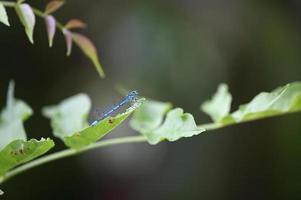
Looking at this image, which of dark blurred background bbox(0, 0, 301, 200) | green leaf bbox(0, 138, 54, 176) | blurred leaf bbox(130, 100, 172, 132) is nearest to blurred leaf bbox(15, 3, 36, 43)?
green leaf bbox(0, 138, 54, 176)

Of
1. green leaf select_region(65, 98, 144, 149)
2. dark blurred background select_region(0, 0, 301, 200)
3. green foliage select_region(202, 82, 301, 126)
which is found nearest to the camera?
green leaf select_region(65, 98, 144, 149)

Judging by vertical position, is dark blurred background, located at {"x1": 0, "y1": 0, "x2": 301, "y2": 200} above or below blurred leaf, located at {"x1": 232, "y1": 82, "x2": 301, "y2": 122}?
above

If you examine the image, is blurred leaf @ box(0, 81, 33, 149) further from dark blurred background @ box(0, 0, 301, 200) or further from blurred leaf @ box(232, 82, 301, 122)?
dark blurred background @ box(0, 0, 301, 200)

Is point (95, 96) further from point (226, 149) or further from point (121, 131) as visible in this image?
point (226, 149)

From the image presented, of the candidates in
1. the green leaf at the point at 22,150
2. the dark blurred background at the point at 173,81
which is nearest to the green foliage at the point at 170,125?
the green leaf at the point at 22,150

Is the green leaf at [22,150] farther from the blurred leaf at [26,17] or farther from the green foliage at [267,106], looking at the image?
the green foliage at [267,106]

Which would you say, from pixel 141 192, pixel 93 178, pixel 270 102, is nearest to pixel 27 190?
pixel 93 178

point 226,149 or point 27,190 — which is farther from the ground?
point 226,149
